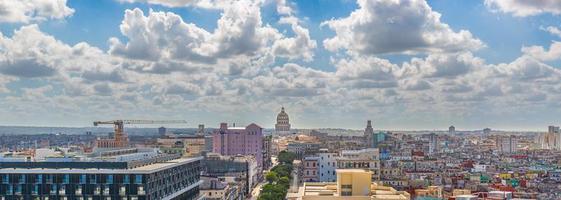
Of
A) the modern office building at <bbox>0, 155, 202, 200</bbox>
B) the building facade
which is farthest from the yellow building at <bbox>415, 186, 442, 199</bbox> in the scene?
the modern office building at <bbox>0, 155, 202, 200</bbox>

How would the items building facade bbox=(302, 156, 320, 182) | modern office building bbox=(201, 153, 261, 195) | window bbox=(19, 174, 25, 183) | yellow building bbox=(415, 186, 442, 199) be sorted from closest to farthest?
window bbox=(19, 174, 25, 183) < yellow building bbox=(415, 186, 442, 199) < building facade bbox=(302, 156, 320, 182) < modern office building bbox=(201, 153, 261, 195)

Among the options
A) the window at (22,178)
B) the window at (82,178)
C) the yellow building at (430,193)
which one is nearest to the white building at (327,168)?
the yellow building at (430,193)

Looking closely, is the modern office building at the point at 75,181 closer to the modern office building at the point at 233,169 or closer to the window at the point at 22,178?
the window at the point at 22,178

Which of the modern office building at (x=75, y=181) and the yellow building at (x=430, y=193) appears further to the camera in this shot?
the yellow building at (x=430, y=193)

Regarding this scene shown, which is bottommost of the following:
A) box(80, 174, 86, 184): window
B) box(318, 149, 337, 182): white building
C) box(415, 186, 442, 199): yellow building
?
box(415, 186, 442, 199): yellow building

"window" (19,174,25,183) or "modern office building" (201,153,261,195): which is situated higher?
"window" (19,174,25,183)

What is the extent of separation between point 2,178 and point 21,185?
2037 millimetres

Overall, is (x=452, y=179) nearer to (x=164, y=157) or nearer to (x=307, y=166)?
(x=307, y=166)

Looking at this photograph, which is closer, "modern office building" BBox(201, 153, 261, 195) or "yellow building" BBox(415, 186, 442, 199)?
"yellow building" BBox(415, 186, 442, 199)

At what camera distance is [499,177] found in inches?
6166

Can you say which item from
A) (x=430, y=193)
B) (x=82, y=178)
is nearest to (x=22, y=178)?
(x=82, y=178)

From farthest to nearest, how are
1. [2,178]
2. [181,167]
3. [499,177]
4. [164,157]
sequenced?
[499,177], [164,157], [181,167], [2,178]

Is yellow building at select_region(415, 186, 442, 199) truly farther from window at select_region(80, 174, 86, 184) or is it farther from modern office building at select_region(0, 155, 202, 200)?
window at select_region(80, 174, 86, 184)

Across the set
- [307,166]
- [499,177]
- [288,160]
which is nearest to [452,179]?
[499,177]
